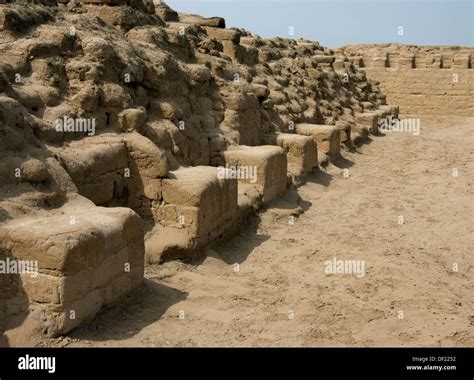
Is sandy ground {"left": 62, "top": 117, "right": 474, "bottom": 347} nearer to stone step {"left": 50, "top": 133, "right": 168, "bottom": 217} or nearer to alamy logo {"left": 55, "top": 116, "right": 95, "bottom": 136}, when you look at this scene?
stone step {"left": 50, "top": 133, "right": 168, "bottom": 217}

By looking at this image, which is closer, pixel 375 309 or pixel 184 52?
pixel 375 309

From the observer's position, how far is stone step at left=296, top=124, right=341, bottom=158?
11195 mm

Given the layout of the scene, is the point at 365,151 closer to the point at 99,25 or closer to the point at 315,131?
the point at 315,131

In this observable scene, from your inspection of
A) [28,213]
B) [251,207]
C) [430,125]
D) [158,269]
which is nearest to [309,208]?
[251,207]

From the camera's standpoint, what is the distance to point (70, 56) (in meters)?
6.52

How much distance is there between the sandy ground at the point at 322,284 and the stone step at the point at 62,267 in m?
0.16

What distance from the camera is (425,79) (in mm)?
20953

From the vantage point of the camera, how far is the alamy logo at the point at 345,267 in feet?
19.3

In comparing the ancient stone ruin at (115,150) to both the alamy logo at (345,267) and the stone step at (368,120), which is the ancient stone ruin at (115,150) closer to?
the alamy logo at (345,267)

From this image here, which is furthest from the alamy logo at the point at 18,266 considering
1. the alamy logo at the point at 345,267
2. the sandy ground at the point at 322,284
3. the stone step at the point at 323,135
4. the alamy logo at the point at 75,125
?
the stone step at the point at 323,135

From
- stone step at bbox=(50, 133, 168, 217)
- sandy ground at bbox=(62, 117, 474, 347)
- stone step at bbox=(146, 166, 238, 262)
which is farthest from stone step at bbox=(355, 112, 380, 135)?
stone step at bbox=(50, 133, 168, 217)

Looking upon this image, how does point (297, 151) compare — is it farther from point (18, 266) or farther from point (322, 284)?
point (18, 266)

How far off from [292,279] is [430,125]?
→ 47.2 feet

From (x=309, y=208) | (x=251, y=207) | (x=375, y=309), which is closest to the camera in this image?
(x=375, y=309)
